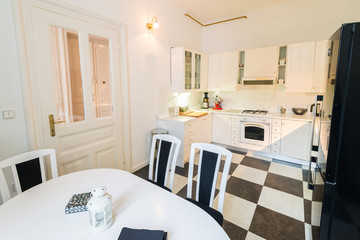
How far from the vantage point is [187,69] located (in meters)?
3.58

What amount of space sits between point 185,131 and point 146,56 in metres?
1.40

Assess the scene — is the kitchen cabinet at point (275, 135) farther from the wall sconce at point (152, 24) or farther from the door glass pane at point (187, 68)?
the wall sconce at point (152, 24)

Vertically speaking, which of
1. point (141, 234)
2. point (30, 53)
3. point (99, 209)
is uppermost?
point (30, 53)

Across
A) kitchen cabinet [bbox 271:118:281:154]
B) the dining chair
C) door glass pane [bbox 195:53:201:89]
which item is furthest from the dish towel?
door glass pane [bbox 195:53:201:89]

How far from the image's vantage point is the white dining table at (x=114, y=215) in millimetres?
907

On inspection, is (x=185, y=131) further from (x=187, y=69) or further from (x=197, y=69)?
(x=197, y=69)

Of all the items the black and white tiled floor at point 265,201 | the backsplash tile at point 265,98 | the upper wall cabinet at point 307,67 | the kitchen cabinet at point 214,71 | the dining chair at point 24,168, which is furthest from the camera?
the kitchen cabinet at point 214,71

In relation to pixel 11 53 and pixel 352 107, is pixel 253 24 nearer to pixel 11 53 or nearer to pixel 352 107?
pixel 352 107

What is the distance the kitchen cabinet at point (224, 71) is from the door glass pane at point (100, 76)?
2408mm

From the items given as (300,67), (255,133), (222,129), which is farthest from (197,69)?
(300,67)

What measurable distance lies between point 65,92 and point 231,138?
9.99 ft

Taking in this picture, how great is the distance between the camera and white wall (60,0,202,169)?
2.66 m

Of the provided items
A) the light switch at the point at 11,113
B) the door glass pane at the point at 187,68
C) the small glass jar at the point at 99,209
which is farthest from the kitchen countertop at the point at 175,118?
the small glass jar at the point at 99,209

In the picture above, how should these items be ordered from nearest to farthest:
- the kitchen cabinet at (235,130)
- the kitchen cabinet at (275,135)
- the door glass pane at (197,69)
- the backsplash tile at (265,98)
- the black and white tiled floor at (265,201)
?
the black and white tiled floor at (265,201) → the kitchen cabinet at (275,135) → the backsplash tile at (265,98) → the kitchen cabinet at (235,130) → the door glass pane at (197,69)
